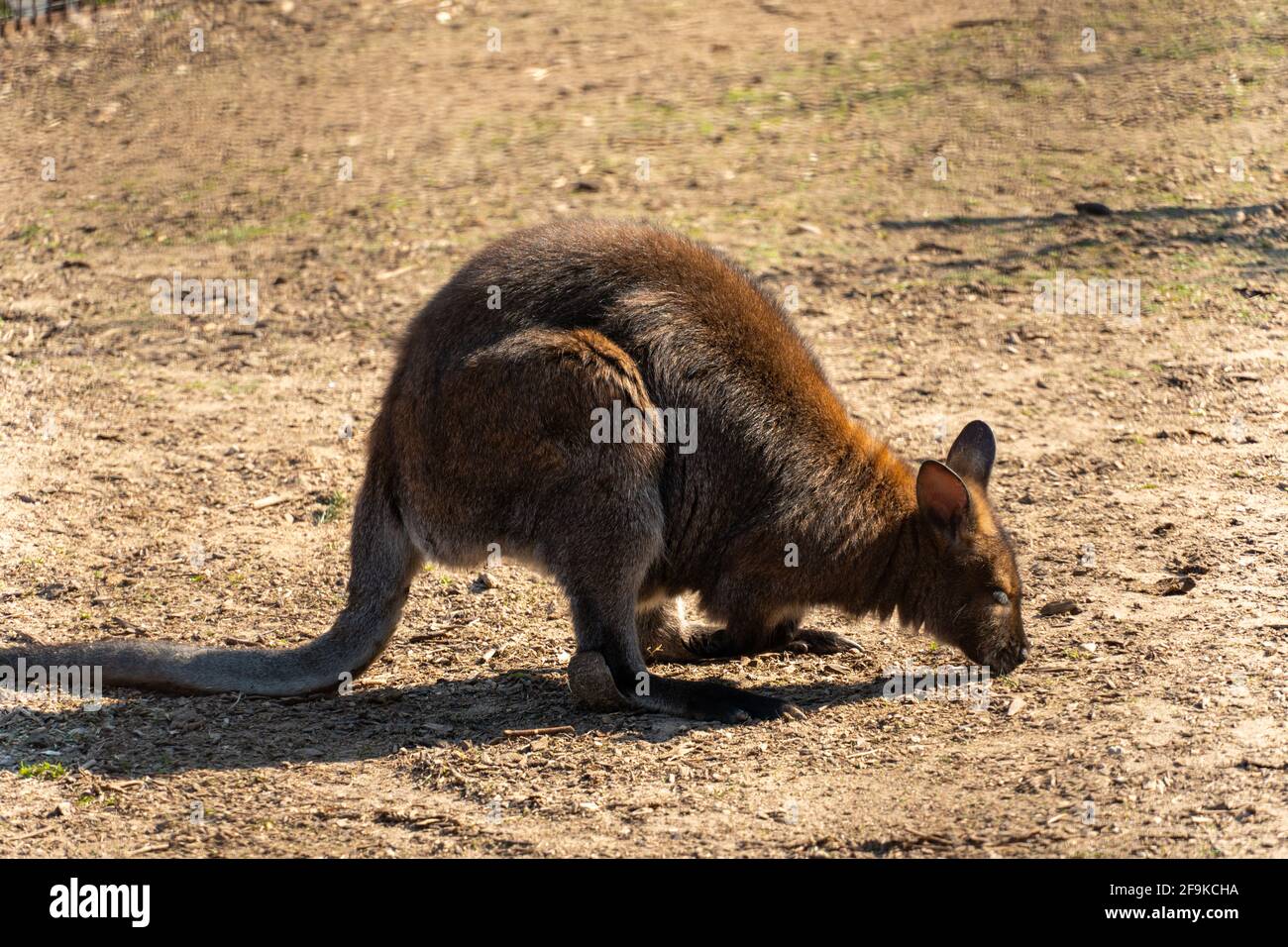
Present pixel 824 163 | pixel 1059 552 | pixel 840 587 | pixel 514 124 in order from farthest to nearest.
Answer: pixel 514 124 → pixel 824 163 → pixel 1059 552 → pixel 840 587

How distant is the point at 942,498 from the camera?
190 inches

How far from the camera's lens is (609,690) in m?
4.71

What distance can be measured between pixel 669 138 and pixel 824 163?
106 centimetres

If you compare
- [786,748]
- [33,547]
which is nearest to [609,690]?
[786,748]

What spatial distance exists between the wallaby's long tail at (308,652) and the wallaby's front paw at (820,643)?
139 centimetres

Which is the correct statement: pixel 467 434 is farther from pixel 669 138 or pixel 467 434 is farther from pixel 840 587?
pixel 669 138

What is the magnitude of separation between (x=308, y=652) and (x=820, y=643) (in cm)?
Answer: 178

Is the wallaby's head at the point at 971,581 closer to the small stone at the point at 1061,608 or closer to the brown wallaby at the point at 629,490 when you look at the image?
the brown wallaby at the point at 629,490

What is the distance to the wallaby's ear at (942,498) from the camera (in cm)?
476

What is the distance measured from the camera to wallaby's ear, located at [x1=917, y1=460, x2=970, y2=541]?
4.76 meters

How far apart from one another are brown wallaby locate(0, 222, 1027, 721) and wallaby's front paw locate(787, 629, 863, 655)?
A: 37cm

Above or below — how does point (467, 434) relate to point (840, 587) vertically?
above

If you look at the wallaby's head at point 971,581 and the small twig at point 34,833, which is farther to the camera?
the wallaby's head at point 971,581

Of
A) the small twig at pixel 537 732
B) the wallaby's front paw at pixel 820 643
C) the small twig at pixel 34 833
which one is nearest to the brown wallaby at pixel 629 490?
the small twig at pixel 537 732
